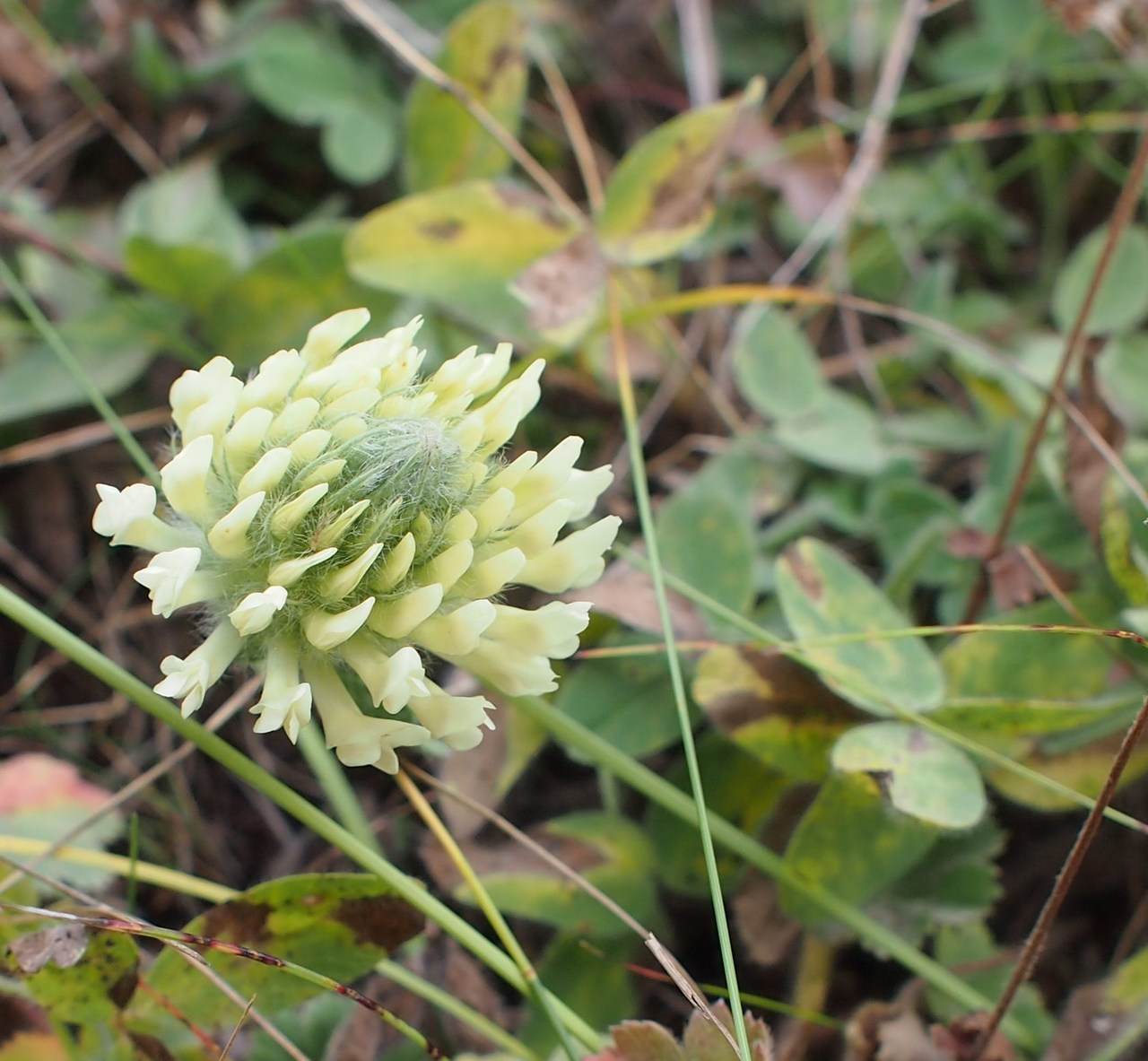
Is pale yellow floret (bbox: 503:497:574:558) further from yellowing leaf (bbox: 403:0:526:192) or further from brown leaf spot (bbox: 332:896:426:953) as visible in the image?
yellowing leaf (bbox: 403:0:526:192)

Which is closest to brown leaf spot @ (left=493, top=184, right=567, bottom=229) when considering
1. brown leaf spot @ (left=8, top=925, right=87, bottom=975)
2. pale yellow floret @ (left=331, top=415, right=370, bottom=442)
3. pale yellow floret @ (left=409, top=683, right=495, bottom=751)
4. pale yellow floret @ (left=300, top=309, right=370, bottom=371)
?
pale yellow floret @ (left=300, top=309, right=370, bottom=371)

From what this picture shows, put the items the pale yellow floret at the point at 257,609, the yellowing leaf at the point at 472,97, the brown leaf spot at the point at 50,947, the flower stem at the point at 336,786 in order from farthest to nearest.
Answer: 1. the yellowing leaf at the point at 472,97
2. the flower stem at the point at 336,786
3. the brown leaf spot at the point at 50,947
4. the pale yellow floret at the point at 257,609

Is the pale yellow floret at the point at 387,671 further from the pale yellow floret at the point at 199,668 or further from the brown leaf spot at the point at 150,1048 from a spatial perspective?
the brown leaf spot at the point at 150,1048

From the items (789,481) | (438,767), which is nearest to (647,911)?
(438,767)

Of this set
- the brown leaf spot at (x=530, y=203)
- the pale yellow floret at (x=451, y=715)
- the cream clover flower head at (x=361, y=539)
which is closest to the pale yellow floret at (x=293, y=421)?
the cream clover flower head at (x=361, y=539)

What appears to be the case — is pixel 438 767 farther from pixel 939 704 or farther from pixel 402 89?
pixel 402 89
